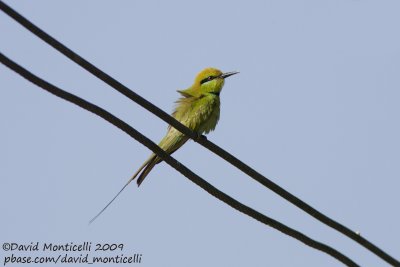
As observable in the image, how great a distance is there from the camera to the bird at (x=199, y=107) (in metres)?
4.65

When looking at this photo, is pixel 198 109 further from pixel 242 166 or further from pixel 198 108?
pixel 242 166

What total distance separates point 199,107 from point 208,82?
380 mm

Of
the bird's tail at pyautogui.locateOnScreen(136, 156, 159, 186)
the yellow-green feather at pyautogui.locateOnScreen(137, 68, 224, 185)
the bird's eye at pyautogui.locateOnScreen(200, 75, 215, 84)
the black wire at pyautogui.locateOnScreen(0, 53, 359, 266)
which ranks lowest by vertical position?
the black wire at pyautogui.locateOnScreen(0, 53, 359, 266)

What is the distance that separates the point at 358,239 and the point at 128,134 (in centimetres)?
93

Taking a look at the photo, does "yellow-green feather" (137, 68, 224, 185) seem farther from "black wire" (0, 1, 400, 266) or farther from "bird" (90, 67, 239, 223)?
"black wire" (0, 1, 400, 266)

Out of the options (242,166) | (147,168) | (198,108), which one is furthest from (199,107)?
(242,166)

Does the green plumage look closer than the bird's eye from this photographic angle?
Yes

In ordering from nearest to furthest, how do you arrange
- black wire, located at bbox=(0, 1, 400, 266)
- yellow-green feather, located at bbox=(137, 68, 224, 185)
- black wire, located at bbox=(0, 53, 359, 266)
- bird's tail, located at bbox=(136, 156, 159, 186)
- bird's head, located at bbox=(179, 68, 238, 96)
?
black wire, located at bbox=(0, 1, 400, 266), black wire, located at bbox=(0, 53, 359, 266), bird's tail, located at bbox=(136, 156, 159, 186), yellow-green feather, located at bbox=(137, 68, 224, 185), bird's head, located at bbox=(179, 68, 238, 96)

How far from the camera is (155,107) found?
251 cm

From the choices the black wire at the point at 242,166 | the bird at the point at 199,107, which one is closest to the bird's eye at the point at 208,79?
the bird at the point at 199,107

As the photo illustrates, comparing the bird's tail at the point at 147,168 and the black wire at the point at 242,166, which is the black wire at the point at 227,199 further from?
the bird's tail at the point at 147,168

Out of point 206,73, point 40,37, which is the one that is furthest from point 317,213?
point 206,73

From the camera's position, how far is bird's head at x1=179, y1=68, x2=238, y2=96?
5090mm

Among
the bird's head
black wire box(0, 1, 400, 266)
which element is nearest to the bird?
the bird's head
